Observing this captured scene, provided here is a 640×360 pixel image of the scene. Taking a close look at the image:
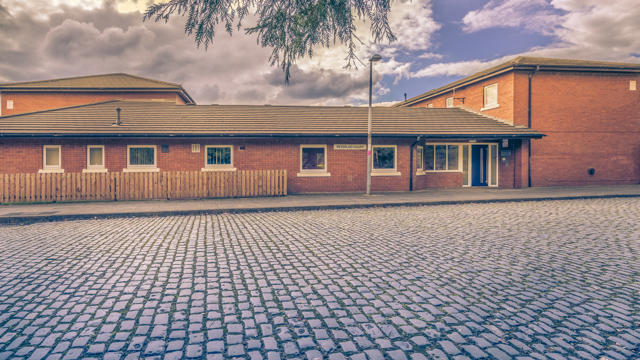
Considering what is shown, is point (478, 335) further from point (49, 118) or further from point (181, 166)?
point (49, 118)

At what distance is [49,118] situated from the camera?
17609 mm

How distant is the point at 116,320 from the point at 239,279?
1560 mm

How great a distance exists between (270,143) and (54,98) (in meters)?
23.9

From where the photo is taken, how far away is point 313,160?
60.7 ft

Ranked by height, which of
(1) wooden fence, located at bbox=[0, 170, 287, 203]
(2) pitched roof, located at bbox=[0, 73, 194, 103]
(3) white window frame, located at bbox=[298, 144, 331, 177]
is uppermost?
(2) pitched roof, located at bbox=[0, 73, 194, 103]

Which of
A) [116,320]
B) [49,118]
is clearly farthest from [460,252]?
[49,118]

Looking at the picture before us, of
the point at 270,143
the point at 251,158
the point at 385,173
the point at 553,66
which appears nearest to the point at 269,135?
the point at 270,143

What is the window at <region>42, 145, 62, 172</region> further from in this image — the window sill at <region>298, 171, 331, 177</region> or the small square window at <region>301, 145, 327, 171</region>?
the small square window at <region>301, 145, 327, 171</region>

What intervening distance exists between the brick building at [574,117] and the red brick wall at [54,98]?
2569 cm

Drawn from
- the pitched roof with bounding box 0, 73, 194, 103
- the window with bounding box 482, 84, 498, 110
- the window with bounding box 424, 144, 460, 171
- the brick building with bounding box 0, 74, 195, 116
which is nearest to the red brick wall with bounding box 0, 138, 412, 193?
the window with bounding box 424, 144, 460, 171

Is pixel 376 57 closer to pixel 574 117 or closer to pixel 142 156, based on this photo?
pixel 142 156

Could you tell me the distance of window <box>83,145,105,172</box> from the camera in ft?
55.3

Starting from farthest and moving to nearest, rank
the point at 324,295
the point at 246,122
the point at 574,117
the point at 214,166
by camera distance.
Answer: the point at 574,117
the point at 246,122
the point at 214,166
the point at 324,295

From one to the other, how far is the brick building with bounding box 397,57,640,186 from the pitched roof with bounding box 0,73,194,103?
82.9 ft
